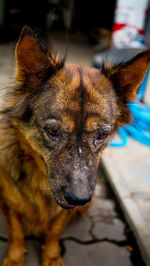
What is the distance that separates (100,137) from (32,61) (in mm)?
799

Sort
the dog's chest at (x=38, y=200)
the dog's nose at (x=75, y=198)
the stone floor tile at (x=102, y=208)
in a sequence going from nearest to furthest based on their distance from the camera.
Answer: the dog's nose at (x=75, y=198)
the dog's chest at (x=38, y=200)
the stone floor tile at (x=102, y=208)

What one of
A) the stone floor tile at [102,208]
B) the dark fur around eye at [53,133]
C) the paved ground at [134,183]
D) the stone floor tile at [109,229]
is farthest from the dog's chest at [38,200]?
the paved ground at [134,183]

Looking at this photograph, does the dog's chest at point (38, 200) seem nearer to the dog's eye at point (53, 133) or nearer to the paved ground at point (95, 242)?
the paved ground at point (95, 242)

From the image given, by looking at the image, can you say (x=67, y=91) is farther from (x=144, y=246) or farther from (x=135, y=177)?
(x=135, y=177)

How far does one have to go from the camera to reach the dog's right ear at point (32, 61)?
6.55 feet

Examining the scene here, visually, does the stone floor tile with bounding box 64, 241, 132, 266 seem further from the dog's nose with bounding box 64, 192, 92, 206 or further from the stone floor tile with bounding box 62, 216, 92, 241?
the dog's nose with bounding box 64, 192, 92, 206

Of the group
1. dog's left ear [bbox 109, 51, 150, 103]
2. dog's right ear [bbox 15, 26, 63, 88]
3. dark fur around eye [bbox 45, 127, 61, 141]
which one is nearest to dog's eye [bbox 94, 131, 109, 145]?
dark fur around eye [bbox 45, 127, 61, 141]

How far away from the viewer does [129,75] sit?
2404mm

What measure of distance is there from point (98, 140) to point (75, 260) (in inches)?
50.5

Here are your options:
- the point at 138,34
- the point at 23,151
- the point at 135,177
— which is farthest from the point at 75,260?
the point at 138,34

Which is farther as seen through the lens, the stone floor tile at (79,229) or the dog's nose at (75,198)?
the stone floor tile at (79,229)

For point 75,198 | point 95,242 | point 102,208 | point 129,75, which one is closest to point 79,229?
point 95,242

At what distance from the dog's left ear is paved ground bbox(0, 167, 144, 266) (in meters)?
1.49

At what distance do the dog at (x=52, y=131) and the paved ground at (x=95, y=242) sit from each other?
17cm
